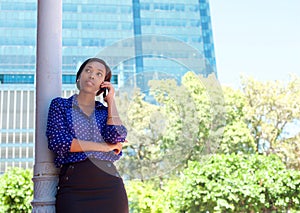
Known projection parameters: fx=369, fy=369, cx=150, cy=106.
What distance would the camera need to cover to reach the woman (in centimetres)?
77

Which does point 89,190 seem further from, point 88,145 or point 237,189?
point 237,189

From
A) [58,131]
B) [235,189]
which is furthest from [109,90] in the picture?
[235,189]

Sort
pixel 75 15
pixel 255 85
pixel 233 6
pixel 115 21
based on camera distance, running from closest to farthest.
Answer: pixel 255 85
pixel 233 6
pixel 75 15
pixel 115 21

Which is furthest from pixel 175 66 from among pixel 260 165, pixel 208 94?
pixel 260 165

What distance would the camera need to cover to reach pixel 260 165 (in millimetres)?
4266

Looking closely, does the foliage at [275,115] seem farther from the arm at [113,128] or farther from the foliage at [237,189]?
the arm at [113,128]

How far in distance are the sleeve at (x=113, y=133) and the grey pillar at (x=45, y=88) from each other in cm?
15

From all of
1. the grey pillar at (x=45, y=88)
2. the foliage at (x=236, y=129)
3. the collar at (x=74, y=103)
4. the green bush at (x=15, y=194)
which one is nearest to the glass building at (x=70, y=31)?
the foliage at (x=236, y=129)

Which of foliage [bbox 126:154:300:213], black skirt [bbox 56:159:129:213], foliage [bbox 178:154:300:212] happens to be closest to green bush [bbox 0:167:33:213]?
foliage [bbox 126:154:300:213]

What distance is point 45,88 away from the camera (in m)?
0.93

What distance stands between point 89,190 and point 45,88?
11.8 inches

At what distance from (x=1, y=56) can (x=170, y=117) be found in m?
14.3

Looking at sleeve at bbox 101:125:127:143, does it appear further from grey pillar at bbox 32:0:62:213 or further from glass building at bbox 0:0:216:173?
glass building at bbox 0:0:216:173

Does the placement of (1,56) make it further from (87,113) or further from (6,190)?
(87,113)
